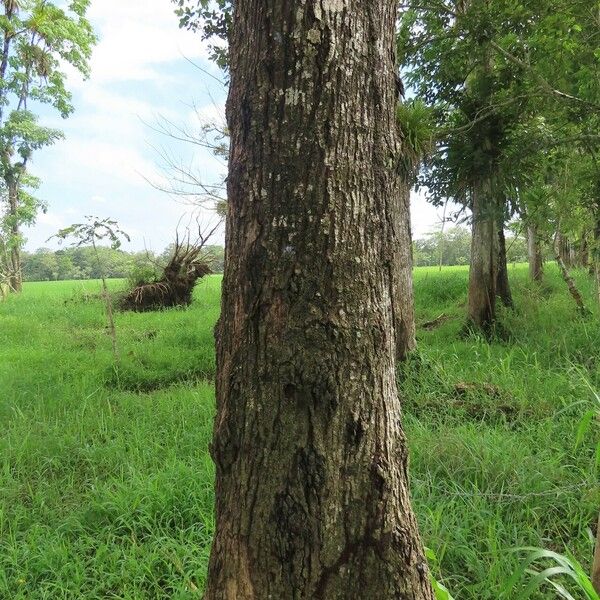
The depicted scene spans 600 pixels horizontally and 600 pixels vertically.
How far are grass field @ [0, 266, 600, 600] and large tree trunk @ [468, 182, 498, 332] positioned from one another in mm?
468

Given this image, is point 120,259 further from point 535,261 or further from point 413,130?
point 535,261

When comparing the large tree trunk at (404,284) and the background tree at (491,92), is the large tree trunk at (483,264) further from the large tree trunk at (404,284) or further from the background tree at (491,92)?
the large tree trunk at (404,284)

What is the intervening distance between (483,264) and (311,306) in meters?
6.27

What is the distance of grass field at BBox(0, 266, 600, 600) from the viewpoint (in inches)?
92.0

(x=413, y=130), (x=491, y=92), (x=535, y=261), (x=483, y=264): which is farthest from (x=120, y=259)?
(x=535, y=261)

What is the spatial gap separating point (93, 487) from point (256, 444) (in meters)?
2.23

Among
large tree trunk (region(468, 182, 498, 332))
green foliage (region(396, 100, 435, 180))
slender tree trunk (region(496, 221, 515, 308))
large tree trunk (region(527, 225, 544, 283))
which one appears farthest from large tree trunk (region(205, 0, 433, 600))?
large tree trunk (region(527, 225, 544, 283))

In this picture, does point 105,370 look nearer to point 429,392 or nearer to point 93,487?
point 93,487

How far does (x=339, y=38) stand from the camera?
121 centimetres

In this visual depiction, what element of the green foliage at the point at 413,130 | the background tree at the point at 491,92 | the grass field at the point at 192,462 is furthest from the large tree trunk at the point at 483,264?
the green foliage at the point at 413,130

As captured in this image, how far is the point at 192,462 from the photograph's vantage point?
10.6 ft

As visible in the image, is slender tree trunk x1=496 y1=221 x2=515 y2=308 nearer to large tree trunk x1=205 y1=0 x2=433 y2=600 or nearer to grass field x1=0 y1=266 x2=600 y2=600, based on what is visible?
grass field x1=0 y1=266 x2=600 y2=600

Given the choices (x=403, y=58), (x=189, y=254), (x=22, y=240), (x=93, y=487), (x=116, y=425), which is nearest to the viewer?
(x=93, y=487)

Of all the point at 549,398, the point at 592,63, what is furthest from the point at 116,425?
the point at 592,63
